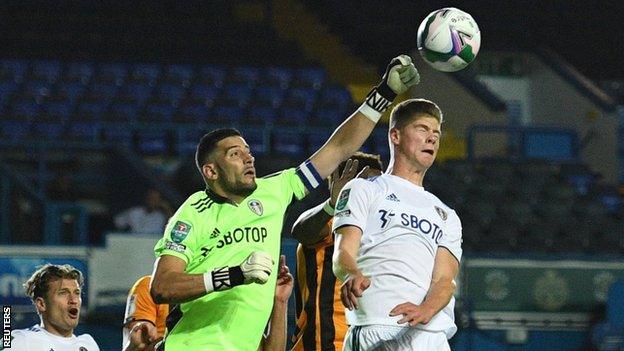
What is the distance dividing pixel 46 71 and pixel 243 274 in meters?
12.7

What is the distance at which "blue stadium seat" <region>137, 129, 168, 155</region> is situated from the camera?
14336 mm

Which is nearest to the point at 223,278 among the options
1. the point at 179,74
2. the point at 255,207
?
the point at 255,207

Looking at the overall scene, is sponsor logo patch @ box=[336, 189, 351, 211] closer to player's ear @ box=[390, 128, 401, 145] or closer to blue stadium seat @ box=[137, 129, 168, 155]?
player's ear @ box=[390, 128, 401, 145]

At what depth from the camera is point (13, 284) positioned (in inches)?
400

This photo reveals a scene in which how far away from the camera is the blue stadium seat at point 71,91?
632 inches

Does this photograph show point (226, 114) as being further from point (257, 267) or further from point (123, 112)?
point (257, 267)

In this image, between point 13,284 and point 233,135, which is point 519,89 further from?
point 233,135

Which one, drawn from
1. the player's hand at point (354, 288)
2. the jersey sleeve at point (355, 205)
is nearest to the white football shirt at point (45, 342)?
the jersey sleeve at point (355, 205)

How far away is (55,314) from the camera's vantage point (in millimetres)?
5742

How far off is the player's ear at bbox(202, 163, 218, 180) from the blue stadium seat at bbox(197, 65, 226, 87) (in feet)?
39.3

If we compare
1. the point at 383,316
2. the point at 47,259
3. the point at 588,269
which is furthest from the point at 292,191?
the point at 588,269

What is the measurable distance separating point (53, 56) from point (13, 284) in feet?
29.0

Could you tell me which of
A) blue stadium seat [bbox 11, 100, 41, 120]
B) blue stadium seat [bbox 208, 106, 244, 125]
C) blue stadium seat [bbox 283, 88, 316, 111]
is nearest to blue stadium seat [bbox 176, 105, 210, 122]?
blue stadium seat [bbox 208, 106, 244, 125]

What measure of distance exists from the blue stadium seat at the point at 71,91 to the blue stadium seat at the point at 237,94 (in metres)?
1.74
